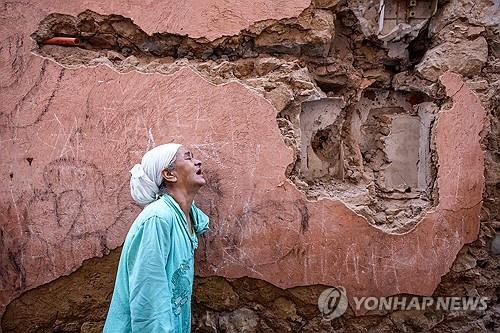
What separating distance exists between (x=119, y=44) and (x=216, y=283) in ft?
4.76

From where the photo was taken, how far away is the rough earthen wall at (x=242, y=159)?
2.78 meters

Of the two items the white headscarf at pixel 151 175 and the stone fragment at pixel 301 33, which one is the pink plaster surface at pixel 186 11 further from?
the white headscarf at pixel 151 175

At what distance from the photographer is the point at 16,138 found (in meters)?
2.79

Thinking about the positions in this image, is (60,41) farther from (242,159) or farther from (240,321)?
(240,321)

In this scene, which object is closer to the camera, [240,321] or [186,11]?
[186,11]

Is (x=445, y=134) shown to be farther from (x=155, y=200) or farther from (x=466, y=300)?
(x=155, y=200)

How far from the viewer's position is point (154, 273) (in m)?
2.08

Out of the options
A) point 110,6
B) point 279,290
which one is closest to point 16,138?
point 110,6

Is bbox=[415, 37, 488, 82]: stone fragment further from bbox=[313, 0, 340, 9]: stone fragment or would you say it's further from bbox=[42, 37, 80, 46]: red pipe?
bbox=[42, 37, 80, 46]: red pipe

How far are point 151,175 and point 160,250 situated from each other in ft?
1.27
